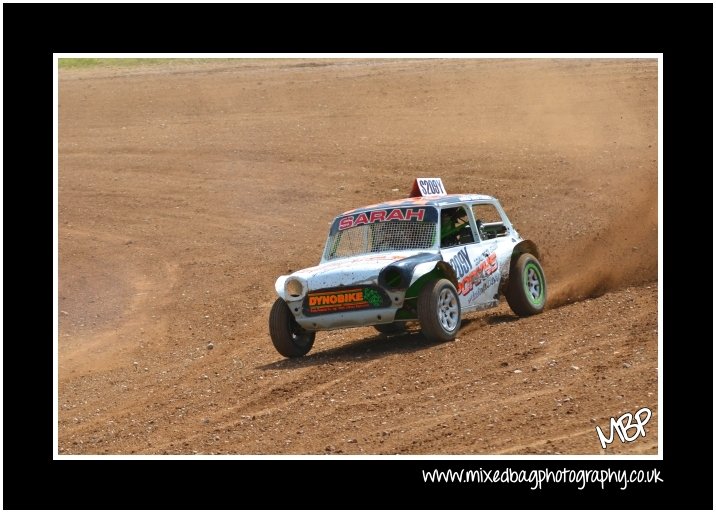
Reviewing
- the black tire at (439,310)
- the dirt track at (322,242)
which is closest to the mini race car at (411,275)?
the black tire at (439,310)

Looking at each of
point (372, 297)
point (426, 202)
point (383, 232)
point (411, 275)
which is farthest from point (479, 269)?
point (372, 297)

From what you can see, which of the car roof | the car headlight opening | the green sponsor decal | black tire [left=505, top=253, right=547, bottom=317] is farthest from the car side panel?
the car headlight opening

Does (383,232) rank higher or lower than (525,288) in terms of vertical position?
higher

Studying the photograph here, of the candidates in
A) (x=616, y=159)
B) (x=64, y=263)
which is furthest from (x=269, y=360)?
(x=616, y=159)

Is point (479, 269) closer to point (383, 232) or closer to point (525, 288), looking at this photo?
point (525, 288)

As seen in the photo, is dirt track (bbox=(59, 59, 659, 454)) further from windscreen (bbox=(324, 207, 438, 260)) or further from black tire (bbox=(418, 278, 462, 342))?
windscreen (bbox=(324, 207, 438, 260))

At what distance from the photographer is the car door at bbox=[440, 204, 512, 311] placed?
12.6 m

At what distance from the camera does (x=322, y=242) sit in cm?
1978

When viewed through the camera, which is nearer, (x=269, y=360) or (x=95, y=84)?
(x=269, y=360)

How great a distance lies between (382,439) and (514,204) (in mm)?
12361

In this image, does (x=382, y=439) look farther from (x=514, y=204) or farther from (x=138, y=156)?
(x=138, y=156)

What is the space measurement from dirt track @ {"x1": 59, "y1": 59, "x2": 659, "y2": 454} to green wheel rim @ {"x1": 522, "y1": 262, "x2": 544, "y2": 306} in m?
0.40

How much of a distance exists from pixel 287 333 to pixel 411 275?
1634mm

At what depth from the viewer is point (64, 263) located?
63.8 ft
